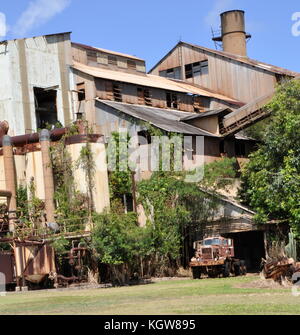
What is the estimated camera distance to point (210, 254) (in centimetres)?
3738

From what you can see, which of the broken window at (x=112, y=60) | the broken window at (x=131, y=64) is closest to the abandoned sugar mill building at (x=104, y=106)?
the broken window at (x=112, y=60)

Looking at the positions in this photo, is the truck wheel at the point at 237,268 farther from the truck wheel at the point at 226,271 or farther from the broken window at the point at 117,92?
the broken window at the point at 117,92

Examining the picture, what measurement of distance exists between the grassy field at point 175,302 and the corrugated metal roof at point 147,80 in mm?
25857

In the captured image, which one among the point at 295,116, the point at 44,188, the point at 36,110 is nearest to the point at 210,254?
the point at 295,116

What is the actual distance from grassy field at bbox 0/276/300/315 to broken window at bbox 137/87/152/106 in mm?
26501

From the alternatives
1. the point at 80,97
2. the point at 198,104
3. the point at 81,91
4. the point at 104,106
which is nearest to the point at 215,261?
the point at 104,106

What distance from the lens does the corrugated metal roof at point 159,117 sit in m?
47.0

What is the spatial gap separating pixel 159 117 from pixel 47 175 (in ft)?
35.2

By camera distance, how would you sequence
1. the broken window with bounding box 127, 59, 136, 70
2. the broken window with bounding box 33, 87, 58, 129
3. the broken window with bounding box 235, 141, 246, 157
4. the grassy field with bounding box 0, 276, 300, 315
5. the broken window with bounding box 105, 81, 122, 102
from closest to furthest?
1. the grassy field with bounding box 0, 276, 300, 315
2. the broken window with bounding box 105, 81, 122, 102
3. the broken window with bounding box 235, 141, 246, 157
4. the broken window with bounding box 33, 87, 58, 129
5. the broken window with bounding box 127, 59, 136, 70

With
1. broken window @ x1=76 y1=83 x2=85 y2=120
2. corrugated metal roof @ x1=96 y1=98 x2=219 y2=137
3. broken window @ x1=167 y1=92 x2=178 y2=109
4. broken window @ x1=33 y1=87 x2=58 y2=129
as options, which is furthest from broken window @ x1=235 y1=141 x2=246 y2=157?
broken window @ x1=33 y1=87 x2=58 y2=129

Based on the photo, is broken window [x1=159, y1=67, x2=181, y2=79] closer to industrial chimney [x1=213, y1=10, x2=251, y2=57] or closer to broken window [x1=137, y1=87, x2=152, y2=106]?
industrial chimney [x1=213, y1=10, x2=251, y2=57]

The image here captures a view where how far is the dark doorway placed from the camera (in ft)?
165

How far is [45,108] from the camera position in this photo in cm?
5562

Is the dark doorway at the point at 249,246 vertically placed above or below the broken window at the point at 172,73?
below
